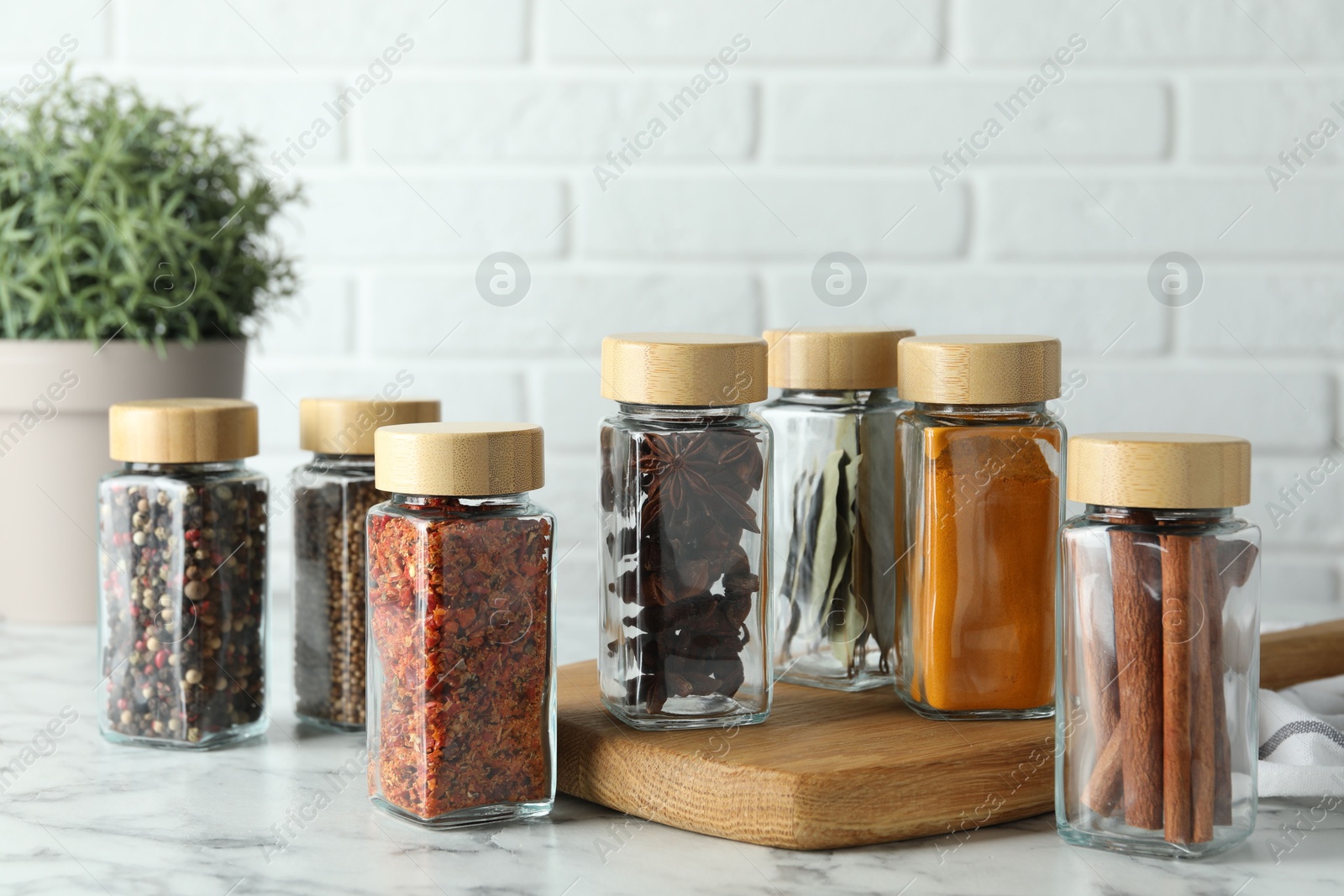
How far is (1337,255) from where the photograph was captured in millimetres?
1325

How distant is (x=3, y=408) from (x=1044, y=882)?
0.88m

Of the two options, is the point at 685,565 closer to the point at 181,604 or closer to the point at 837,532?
the point at 837,532

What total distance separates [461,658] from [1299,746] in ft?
1.48

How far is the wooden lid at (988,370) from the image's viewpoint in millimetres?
693

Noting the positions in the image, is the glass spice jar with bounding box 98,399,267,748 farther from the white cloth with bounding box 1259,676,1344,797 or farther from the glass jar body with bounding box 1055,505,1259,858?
the white cloth with bounding box 1259,676,1344,797

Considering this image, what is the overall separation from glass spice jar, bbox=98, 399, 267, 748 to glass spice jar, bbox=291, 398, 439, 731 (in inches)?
1.1

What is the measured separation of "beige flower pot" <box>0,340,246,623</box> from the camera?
1.05m

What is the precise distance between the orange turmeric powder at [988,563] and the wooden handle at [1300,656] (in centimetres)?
24

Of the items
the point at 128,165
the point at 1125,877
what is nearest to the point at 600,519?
the point at 1125,877

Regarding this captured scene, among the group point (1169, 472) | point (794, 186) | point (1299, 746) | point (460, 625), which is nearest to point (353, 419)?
point (460, 625)

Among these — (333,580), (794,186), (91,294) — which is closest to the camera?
(333,580)

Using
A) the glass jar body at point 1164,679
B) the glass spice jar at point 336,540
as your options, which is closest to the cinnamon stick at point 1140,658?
the glass jar body at point 1164,679

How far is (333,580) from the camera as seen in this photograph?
0.80 metres

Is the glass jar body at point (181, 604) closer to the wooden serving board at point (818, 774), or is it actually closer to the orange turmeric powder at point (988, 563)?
the wooden serving board at point (818, 774)
